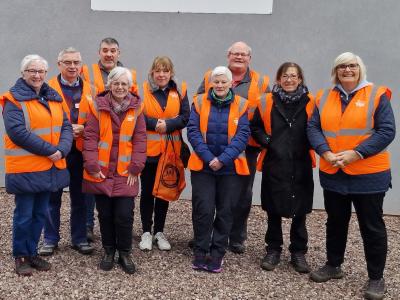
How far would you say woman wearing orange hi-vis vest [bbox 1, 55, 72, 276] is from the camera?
394 cm

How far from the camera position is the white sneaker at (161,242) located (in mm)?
4945

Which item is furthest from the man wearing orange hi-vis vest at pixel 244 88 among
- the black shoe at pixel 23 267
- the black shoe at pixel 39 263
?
the black shoe at pixel 23 267

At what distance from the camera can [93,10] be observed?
21.4 feet

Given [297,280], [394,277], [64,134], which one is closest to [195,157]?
[64,134]

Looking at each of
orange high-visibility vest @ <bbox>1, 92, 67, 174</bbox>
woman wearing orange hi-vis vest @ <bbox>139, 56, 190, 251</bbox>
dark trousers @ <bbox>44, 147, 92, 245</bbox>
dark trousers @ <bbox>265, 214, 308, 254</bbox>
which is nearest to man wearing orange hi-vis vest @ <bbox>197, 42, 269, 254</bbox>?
woman wearing orange hi-vis vest @ <bbox>139, 56, 190, 251</bbox>

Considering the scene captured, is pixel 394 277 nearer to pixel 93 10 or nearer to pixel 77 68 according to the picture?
pixel 77 68

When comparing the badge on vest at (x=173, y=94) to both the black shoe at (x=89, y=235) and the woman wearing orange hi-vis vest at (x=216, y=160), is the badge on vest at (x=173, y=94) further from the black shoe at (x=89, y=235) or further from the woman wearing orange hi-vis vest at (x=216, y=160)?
the black shoe at (x=89, y=235)

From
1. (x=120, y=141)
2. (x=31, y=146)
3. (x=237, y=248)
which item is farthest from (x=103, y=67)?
(x=237, y=248)

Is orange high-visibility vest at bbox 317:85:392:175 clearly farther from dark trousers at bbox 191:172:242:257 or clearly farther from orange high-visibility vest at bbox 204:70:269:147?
dark trousers at bbox 191:172:242:257

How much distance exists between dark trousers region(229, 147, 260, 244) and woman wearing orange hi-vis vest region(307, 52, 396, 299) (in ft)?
2.60

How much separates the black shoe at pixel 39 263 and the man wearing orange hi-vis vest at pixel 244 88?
182cm

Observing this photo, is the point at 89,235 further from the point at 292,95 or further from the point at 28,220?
the point at 292,95

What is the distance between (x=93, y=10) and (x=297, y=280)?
4.36 meters

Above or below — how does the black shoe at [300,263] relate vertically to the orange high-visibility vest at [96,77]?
below
